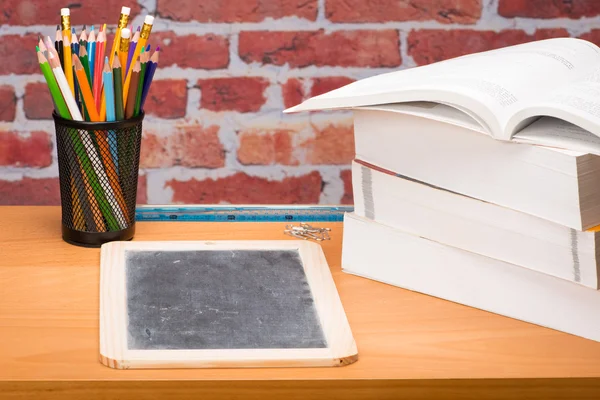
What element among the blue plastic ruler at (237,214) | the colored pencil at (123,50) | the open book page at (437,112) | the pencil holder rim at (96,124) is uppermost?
the colored pencil at (123,50)

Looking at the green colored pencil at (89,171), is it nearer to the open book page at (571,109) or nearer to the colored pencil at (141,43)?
the colored pencil at (141,43)

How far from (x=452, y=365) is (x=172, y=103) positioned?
893 mm

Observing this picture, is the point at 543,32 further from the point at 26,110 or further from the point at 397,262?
the point at 26,110

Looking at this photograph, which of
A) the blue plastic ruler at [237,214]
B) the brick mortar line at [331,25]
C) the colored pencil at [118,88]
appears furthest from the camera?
the brick mortar line at [331,25]

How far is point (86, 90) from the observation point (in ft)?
3.15

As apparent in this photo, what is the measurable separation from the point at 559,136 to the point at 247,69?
2.67ft

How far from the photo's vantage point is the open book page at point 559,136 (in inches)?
30.3

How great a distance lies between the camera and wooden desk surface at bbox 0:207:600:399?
728mm

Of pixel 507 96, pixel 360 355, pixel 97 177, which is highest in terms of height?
pixel 507 96

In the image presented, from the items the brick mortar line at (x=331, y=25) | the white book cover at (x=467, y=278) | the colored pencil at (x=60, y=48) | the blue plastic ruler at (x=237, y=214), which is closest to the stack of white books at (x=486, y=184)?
the white book cover at (x=467, y=278)

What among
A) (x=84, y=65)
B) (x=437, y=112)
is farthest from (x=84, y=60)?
(x=437, y=112)

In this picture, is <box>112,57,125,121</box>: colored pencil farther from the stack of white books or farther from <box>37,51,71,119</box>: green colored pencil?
the stack of white books

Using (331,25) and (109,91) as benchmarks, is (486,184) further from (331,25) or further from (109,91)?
(331,25)

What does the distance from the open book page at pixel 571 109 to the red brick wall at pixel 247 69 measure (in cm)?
72
